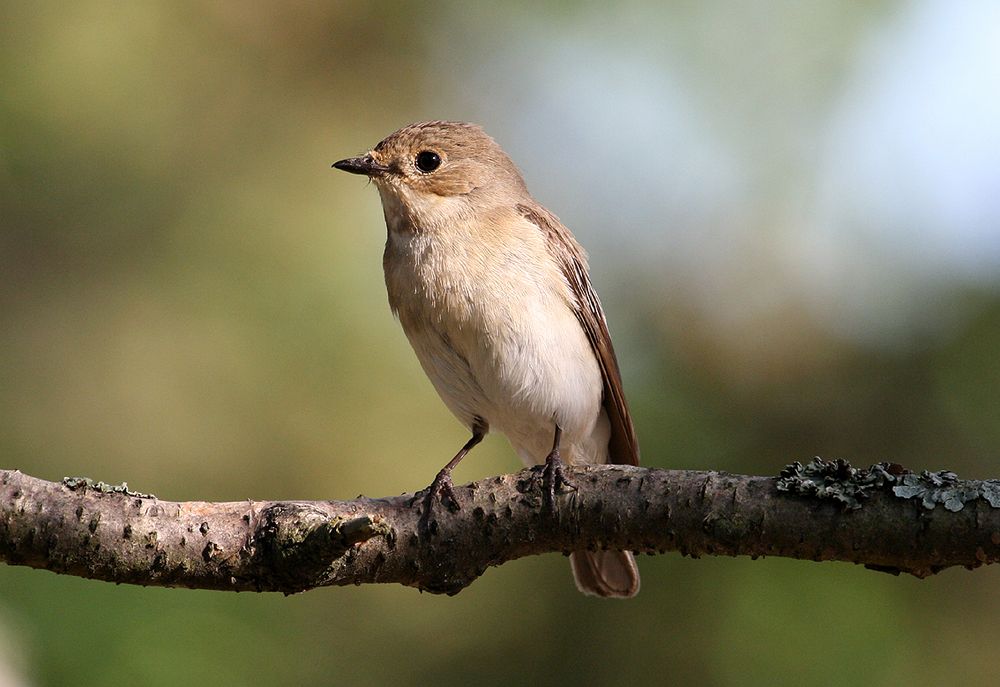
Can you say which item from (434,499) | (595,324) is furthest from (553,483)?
(595,324)

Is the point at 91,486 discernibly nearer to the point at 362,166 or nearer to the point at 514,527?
the point at 514,527

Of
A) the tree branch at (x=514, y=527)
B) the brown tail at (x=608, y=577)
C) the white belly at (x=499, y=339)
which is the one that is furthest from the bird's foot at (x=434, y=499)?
the brown tail at (x=608, y=577)

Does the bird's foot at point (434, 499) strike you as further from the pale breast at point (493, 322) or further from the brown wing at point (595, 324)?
the brown wing at point (595, 324)

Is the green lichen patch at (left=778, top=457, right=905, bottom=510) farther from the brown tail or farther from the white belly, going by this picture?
the white belly

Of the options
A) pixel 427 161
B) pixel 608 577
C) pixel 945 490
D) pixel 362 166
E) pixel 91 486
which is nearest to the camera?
pixel 945 490

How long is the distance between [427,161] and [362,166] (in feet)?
1.57

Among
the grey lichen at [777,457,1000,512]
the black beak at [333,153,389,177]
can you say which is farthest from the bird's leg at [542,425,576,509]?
the black beak at [333,153,389,177]

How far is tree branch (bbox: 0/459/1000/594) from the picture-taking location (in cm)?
299

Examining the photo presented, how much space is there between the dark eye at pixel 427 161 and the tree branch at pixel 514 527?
2.42m

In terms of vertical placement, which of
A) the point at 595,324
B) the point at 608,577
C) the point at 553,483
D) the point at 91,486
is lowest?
the point at 91,486

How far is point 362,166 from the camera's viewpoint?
5.09 m

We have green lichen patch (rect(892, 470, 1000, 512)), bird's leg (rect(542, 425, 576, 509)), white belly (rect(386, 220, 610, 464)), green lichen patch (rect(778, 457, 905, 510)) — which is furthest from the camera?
white belly (rect(386, 220, 610, 464))

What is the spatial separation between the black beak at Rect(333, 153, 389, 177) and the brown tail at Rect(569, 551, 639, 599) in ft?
6.92

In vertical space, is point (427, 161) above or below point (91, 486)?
above
